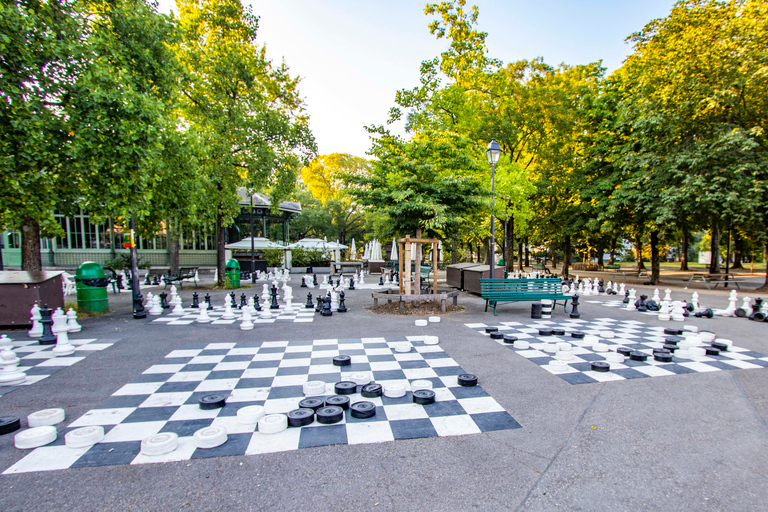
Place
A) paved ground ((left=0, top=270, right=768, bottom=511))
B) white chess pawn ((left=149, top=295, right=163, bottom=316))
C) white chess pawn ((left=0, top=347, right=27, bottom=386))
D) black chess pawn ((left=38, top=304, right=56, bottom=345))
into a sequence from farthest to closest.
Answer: white chess pawn ((left=149, top=295, right=163, bottom=316)) < black chess pawn ((left=38, top=304, right=56, bottom=345)) < white chess pawn ((left=0, top=347, right=27, bottom=386)) < paved ground ((left=0, top=270, right=768, bottom=511))

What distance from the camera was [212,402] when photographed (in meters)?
3.80

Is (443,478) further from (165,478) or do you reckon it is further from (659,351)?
(659,351)

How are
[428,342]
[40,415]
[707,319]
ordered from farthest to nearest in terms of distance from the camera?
[707,319] < [428,342] < [40,415]

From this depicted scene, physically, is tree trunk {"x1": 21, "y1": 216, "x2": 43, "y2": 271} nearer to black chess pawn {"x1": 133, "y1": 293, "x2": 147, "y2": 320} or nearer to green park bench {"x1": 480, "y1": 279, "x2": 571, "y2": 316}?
black chess pawn {"x1": 133, "y1": 293, "x2": 147, "y2": 320}

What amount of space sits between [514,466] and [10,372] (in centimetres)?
602

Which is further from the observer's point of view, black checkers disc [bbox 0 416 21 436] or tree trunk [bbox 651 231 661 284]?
tree trunk [bbox 651 231 661 284]

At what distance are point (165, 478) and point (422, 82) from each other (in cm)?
1656

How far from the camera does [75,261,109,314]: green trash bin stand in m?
9.38

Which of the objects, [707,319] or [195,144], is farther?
[195,144]

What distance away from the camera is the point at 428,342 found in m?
6.41

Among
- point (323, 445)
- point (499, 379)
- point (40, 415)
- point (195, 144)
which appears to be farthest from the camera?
point (195, 144)

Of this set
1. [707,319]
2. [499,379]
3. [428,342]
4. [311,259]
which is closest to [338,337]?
[428,342]

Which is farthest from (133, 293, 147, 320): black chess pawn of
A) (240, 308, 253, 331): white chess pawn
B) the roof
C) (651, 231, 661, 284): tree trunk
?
(651, 231, 661, 284): tree trunk

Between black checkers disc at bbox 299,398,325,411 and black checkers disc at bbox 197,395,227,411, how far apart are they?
0.85 meters
